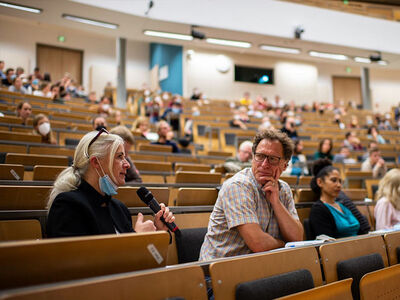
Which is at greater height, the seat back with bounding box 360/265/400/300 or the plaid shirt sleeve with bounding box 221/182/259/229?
the plaid shirt sleeve with bounding box 221/182/259/229

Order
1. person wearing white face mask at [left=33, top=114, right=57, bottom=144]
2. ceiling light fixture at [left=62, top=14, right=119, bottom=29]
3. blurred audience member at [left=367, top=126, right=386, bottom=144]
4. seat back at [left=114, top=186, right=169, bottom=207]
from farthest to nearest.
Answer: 1. blurred audience member at [left=367, top=126, right=386, bottom=144]
2. ceiling light fixture at [left=62, top=14, right=119, bottom=29]
3. person wearing white face mask at [left=33, top=114, right=57, bottom=144]
4. seat back at [left=114, top=186, right=169, bottom=207]

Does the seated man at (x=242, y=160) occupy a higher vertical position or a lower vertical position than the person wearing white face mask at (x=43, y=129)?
lower

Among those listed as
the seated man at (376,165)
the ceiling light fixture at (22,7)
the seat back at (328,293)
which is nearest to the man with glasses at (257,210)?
the seat back at (328,293)

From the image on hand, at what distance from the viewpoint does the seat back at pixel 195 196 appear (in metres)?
2.15

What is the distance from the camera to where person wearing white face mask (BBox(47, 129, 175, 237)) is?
46.5 inches

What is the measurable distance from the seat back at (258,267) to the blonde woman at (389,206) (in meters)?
1.61

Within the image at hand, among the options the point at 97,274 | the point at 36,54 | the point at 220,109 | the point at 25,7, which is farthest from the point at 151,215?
the point at 36,54

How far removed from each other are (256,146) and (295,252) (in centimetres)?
60

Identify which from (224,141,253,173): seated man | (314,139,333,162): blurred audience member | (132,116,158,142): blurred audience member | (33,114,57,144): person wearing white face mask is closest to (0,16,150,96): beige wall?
(132,116,158,142): blurred audience member

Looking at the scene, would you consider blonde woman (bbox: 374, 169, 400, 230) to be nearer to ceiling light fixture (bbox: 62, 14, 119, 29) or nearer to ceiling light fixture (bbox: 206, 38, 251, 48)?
ceiling light fixture (bbox: 62, 14, 119, 29)

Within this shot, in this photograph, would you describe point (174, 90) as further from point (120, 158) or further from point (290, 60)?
point (120, 158)

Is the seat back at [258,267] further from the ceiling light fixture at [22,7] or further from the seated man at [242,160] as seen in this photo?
the ceiling light fixture at [22,7]

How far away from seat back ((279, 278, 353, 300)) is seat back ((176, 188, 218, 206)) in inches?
45.0

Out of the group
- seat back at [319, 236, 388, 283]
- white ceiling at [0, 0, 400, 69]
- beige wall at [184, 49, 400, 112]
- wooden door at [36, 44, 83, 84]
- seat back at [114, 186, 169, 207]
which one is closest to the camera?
seat back at [319, 236, 388, 283]
